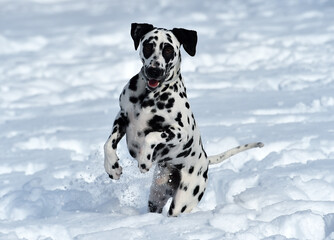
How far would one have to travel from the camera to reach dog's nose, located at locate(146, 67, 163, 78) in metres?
4.62

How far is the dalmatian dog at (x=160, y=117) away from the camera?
472 centimetres

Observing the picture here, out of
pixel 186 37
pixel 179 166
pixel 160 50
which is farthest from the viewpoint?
pixel 179 166

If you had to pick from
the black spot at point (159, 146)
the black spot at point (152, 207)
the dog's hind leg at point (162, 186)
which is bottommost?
the black spot at point (152, 207)

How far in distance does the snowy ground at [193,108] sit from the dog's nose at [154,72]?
936 millimetres

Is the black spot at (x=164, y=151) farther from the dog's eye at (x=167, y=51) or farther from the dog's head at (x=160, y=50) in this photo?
the dog's eye at (x=167, y=51)

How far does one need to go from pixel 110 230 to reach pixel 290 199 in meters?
1.62

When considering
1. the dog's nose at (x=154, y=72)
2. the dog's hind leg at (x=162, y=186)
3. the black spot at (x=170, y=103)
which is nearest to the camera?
the dog's nose at (x=154, y=72)

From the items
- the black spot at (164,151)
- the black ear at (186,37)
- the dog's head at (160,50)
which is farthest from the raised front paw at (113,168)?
the black ear at (186,37)

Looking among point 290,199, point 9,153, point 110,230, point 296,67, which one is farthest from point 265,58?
point 110,230

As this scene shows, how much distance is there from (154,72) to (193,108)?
15.5 feet

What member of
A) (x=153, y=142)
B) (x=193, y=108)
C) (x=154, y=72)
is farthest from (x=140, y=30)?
(x=193, y=108)

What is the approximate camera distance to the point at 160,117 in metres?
4.84

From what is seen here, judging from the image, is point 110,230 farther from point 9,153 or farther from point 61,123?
point 61,123

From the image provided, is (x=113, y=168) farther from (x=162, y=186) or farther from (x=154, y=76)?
(x=154, y=76)
